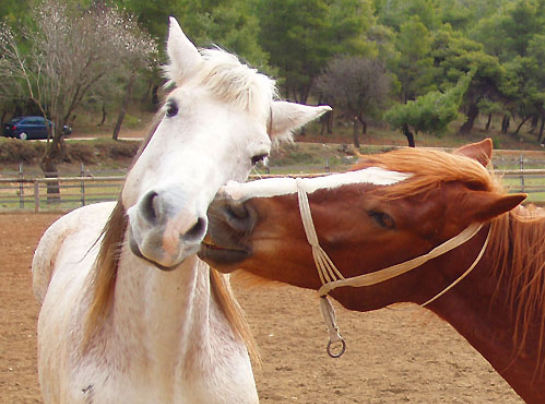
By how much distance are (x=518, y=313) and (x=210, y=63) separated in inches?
54.1

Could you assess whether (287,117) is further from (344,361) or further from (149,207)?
(344,361)

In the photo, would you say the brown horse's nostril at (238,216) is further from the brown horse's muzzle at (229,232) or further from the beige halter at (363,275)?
the beige halter at (363,275)

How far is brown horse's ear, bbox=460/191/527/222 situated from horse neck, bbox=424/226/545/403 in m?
0.15

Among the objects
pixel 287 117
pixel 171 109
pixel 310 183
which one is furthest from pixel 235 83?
pixel 310 183

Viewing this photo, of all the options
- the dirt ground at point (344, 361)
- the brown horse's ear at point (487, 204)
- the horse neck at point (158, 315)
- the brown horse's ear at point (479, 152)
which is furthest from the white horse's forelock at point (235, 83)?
the dirt ground at point (344, 361)

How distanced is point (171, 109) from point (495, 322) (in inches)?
50.7

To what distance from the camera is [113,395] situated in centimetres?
226

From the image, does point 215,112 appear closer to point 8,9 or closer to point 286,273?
point 286,273

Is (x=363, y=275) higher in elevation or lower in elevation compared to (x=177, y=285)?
higher

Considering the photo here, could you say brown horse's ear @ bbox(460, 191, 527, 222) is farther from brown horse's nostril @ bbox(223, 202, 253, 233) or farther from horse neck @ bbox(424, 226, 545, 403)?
brown horse's nostril @ bbox(223, 202, 253, 233)

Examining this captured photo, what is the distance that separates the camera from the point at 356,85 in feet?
116

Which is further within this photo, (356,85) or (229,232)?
(356,85)

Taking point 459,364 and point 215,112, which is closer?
point 215,112

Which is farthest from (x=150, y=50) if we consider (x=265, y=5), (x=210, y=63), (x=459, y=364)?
(x=210, y=63)
